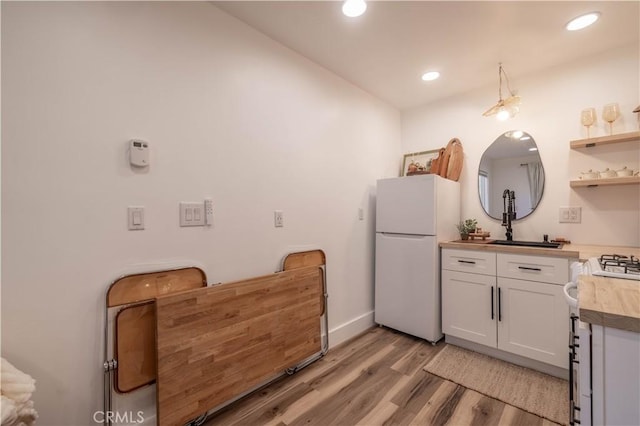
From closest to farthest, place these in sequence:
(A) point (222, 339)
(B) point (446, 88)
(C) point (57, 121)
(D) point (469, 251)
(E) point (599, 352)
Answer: (E) point (599, 352), (C) point (57, 121), (A) point (222, 339), (D) point (469, 251), (B) point (446, 88)

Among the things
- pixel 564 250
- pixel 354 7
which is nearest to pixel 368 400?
pixel 564 250

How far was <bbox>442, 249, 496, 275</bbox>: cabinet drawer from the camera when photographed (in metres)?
2.27

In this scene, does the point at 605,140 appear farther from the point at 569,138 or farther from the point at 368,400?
the point at 368,400

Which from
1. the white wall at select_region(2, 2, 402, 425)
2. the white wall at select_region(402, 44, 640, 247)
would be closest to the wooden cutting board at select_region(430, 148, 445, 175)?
the white wall at select_region(402, 44, 640, 247)

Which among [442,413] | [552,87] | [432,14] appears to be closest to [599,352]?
[442,413]

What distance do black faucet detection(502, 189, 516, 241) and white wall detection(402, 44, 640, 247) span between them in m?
0.11

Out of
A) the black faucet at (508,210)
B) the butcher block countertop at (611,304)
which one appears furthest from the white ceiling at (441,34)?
the butcher block countertop at (611,304)

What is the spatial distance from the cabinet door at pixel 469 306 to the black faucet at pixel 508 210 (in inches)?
24.2

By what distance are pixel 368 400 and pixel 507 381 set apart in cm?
102

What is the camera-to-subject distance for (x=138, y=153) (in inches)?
56.9

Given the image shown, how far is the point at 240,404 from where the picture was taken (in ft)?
5.73

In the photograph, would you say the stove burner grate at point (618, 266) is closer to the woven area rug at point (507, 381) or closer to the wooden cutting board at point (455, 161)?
the woven area rug at point (507, 381)

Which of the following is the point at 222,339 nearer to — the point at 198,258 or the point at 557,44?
the point at 198,258

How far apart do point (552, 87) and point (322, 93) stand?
202 centimetres
